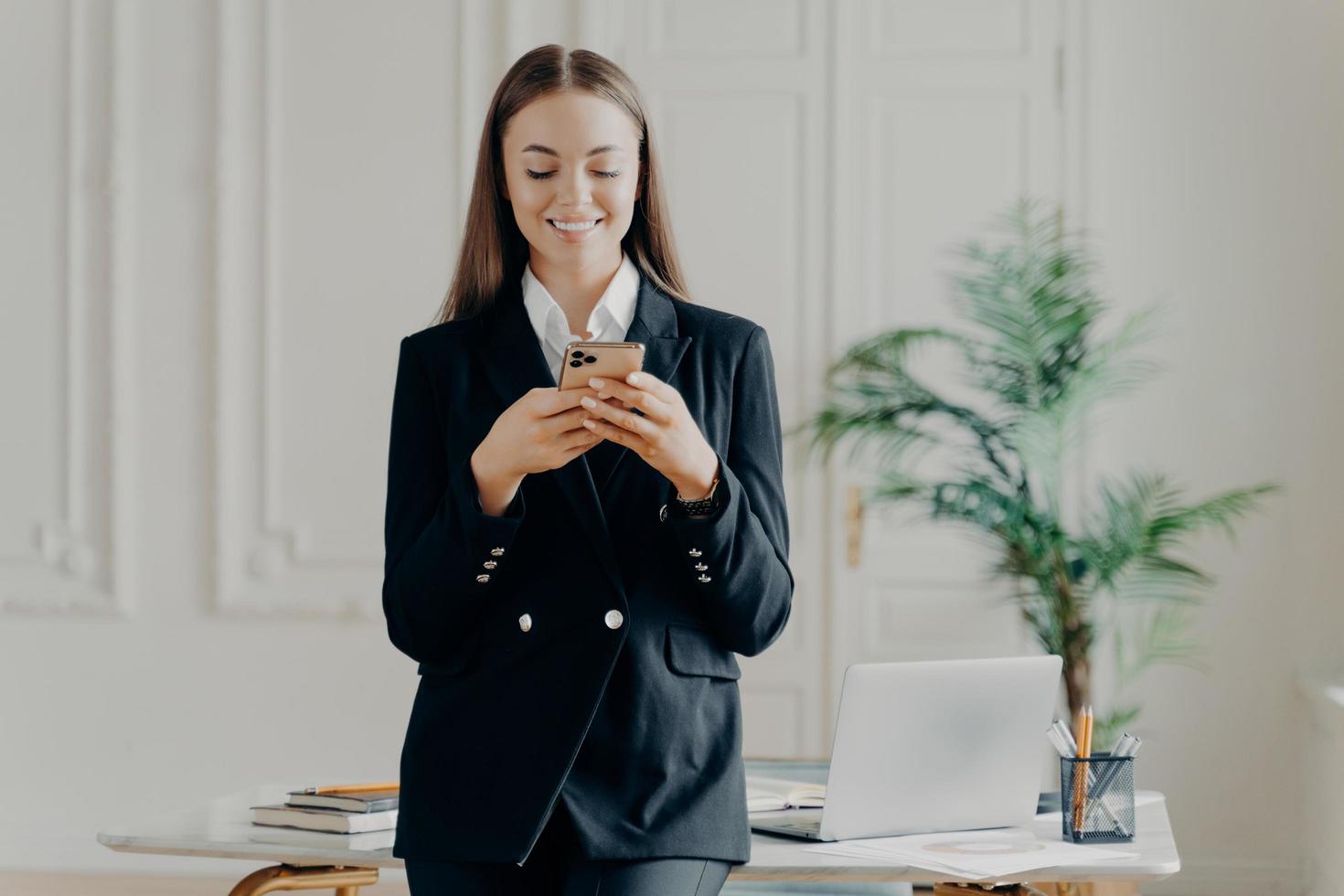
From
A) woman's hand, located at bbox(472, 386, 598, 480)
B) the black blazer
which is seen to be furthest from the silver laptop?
woman's hand, located at bbox(472, 386, 598, 480)

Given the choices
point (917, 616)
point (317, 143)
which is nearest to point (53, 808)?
point (317, 143)

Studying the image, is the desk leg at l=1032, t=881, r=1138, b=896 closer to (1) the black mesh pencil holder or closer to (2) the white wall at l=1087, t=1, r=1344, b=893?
(2) the white wall at l=1087, t=1, r=1344, b=893

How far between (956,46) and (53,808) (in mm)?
3599

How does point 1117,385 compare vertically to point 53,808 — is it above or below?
above

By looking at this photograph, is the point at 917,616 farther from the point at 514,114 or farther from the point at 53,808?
the point at 514,114

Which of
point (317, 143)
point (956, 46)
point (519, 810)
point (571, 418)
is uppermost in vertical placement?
point (956, 46)

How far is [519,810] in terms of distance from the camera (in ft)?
4.25

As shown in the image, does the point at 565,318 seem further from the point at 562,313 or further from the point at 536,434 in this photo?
the point at 536,434

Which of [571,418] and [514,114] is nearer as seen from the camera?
[571,418]

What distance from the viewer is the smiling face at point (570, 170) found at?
1402 millimetres

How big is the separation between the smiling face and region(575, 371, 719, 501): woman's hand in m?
0.21

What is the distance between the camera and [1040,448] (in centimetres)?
383

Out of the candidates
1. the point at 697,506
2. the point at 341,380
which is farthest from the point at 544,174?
the point at 341,380

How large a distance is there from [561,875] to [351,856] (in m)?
0.51
